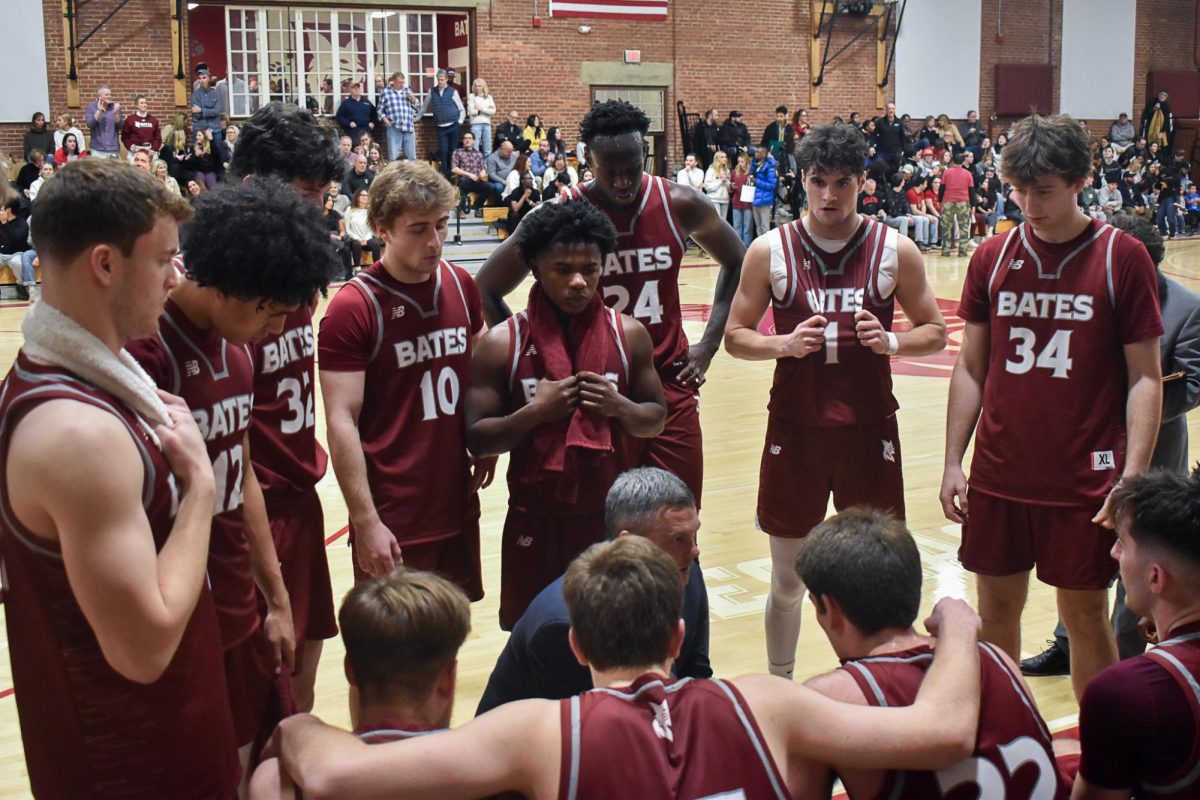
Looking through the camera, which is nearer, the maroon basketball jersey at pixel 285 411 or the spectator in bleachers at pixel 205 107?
the maroon basketball jersey at pixel 285 411

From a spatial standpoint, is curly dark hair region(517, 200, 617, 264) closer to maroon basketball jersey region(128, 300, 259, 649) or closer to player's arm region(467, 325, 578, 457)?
player's arm region(467, 325, 578, 457)

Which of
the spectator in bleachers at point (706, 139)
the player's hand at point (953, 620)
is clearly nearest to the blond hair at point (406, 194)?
the player's hand at point (953, 620)

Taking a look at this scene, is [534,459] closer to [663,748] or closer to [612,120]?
[612,120]

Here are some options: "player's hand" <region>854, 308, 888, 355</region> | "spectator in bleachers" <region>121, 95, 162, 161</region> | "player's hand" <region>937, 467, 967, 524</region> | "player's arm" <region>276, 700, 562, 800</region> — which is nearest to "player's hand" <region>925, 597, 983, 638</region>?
"player's arm" <region>276, 700, 562, 800</region>

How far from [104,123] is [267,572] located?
Answer: 17709 millimetres

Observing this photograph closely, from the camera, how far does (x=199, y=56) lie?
22.0m

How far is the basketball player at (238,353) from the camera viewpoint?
2.63 meters

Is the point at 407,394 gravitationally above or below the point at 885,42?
below

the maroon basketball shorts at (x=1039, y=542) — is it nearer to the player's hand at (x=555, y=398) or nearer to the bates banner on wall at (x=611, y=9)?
the player's hand at (x=555, y=398)

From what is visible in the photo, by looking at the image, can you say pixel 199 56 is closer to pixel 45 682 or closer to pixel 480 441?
pixel 480 441

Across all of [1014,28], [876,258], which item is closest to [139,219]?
[876,258]

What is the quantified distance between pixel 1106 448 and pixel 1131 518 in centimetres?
121

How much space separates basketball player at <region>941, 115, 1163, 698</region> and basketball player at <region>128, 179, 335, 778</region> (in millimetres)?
2221

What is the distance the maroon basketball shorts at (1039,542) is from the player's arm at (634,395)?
1.10 metres
